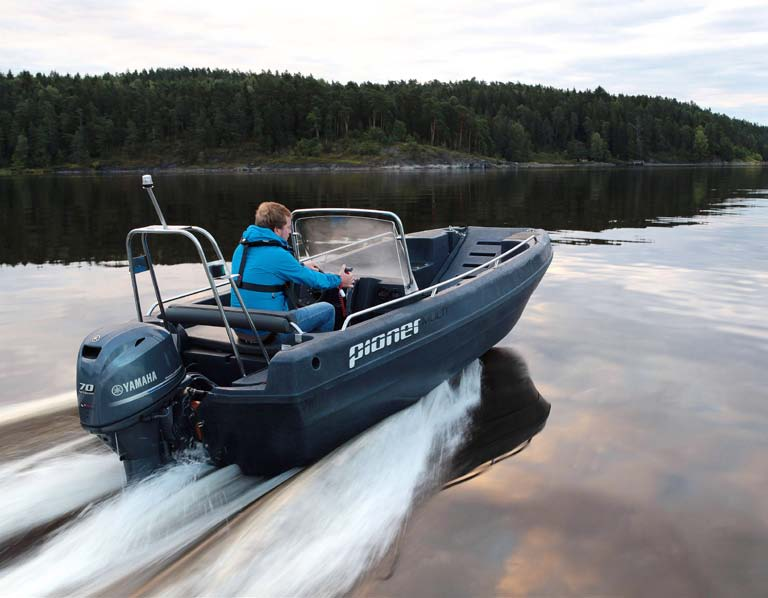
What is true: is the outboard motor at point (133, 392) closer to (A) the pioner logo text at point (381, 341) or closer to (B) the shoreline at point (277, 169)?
(A) the pioner logo text at point (381, 341)

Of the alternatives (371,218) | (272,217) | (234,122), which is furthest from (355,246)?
(234,122)

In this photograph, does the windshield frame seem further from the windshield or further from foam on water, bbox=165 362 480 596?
foam on water, bbox=165 362 480 596

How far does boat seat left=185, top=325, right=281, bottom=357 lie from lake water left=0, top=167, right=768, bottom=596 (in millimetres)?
1490

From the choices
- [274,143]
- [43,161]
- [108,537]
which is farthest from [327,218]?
[43,161]

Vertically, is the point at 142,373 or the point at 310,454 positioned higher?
the point at 142,373

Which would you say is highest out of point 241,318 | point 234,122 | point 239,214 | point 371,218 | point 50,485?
point 234,122

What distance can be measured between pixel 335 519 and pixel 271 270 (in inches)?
68.1

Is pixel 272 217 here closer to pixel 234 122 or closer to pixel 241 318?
pixel 241 318

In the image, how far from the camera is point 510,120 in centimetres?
11169

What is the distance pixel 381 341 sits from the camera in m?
4.57

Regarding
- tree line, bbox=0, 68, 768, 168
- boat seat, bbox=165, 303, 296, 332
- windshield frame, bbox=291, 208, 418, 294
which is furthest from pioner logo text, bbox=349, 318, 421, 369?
tree line, bbox=0, 68, 768, 168

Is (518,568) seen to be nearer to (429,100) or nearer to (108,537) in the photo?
(108,537)

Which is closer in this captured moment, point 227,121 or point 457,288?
point 457,288

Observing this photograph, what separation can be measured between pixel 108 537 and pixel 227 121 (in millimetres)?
98901
